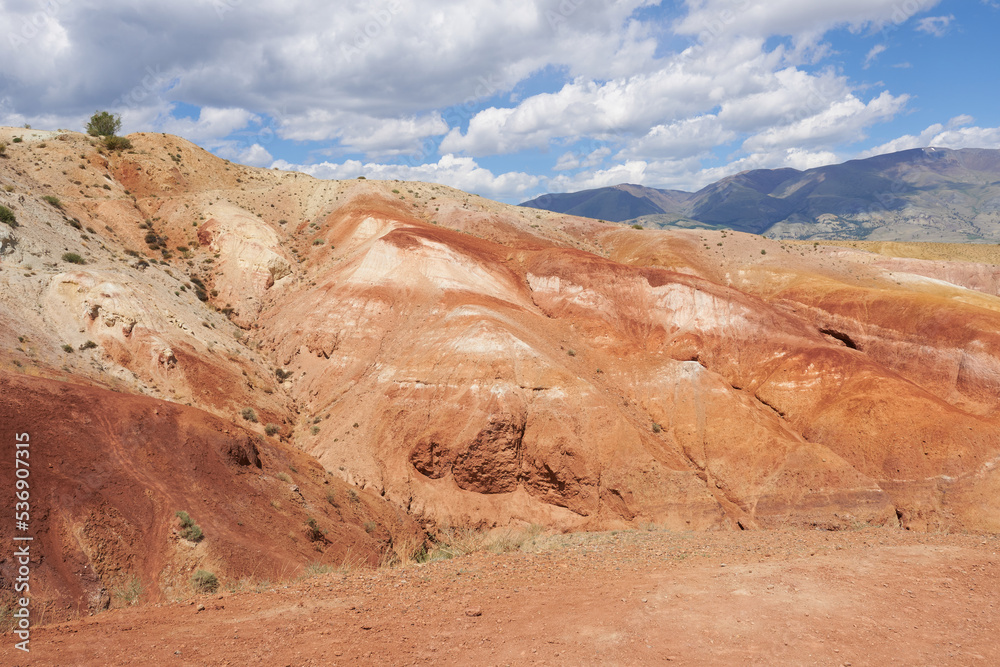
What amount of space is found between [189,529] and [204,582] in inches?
70.0

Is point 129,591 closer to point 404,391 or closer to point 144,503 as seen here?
point 144,503

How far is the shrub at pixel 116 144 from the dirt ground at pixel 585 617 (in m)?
45.9

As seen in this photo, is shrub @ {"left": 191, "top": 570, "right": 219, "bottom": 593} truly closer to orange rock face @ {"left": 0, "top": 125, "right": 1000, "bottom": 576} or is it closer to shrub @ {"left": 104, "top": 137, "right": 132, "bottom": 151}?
orange rock face @ {"left": 0, "top": 125, "right": 1000, "bottom": 576}

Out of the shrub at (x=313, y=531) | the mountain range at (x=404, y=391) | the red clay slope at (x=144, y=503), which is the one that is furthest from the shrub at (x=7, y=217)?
the shrub at (x=313, y=531)

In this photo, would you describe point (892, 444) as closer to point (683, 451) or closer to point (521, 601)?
point (683, 451)

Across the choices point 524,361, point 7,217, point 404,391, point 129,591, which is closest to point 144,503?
point 129,591

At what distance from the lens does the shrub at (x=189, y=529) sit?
44.1ft

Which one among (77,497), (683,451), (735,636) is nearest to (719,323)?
(683,451)

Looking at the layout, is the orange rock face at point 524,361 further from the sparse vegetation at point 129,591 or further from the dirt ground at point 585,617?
the dirt ground at point 585,617

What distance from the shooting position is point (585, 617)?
894 centimetres

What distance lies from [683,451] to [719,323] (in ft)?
31.0

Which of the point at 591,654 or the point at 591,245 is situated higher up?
the point at 591,245

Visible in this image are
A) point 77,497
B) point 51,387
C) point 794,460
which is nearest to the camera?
point 77,497

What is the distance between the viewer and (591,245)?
4888 centimetres
